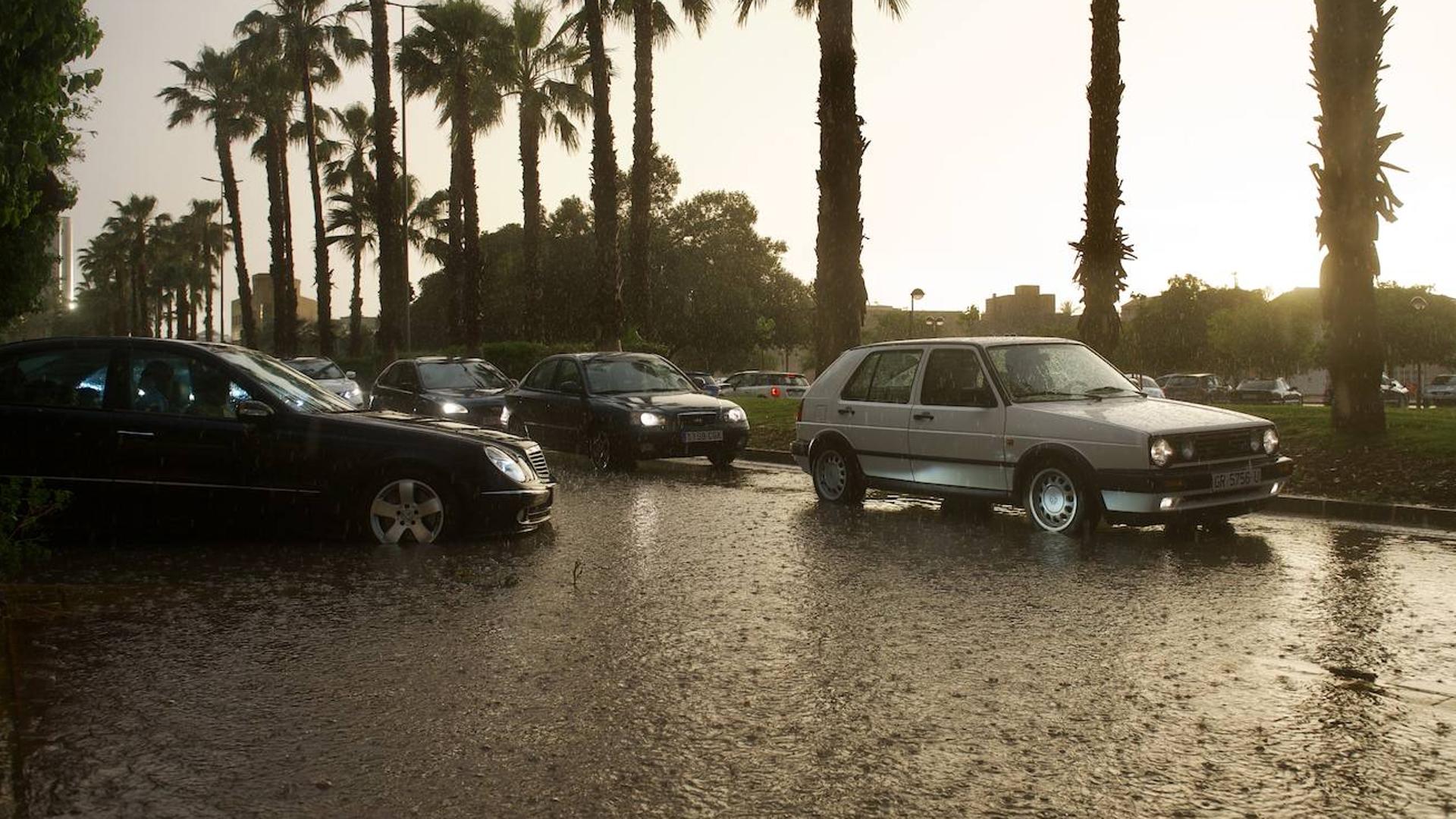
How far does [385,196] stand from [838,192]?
18.7 meters

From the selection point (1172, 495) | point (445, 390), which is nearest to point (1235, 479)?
point (1172, 495)

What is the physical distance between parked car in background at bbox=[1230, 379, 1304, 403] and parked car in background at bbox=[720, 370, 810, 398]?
22.5 m

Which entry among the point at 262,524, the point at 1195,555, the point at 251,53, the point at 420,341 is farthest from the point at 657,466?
the point at 420,341

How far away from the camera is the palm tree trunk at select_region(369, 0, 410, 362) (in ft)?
107

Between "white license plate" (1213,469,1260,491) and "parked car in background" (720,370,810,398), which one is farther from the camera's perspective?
"parked car in background" (720,370,810,398)

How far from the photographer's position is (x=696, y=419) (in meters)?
15.7

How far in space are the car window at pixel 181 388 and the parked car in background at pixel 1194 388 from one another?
48.2 meters

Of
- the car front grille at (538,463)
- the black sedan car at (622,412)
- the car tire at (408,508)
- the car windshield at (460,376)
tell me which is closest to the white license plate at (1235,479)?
the car front grille at (538,463)

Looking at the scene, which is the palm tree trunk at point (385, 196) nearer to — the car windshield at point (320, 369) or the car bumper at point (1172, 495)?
the car windshield at point (320, 369)

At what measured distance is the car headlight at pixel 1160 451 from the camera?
887cm

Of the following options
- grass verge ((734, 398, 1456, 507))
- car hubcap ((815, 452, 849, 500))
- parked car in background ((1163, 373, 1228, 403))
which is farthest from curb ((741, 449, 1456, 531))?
parked car in background ((1163, 373, 1228, 403))

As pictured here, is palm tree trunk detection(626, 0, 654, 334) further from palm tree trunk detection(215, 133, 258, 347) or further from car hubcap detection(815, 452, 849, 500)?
palm tree trunk detection(215, 133, 258, 347)

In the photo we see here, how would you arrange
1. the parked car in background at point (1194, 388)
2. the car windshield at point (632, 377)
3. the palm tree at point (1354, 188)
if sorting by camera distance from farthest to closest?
the parked car in background at point (1194, 388) < the car windshield at point (632, 377) < the palm tree at point (1354, 188)

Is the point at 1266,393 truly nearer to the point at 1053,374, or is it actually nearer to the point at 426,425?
the point at 1053,374
